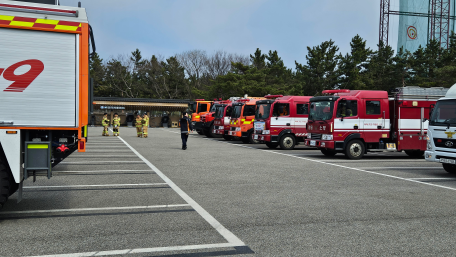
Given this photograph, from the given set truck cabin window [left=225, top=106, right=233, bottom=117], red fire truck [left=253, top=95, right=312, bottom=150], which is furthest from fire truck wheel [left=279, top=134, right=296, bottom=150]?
truck cabin window [left=225, top=106, right=233, bottom=117]

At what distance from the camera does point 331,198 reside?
7.39m

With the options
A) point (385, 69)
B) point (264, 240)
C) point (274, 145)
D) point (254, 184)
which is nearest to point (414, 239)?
point (264, 240)

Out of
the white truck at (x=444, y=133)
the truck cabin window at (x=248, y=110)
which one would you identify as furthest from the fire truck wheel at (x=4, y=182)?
the truck cabin window at (x=248, y=110)

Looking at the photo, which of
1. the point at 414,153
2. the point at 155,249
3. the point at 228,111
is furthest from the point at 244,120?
the point at 155,249

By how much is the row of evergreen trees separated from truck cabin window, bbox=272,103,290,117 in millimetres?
10576

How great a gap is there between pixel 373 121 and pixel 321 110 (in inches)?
74.5

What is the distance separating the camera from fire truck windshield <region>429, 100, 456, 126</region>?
35.1 feet

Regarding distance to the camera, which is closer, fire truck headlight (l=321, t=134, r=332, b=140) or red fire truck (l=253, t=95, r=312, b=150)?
fire truck headlight (l=321, t=134, r=332, b=140)

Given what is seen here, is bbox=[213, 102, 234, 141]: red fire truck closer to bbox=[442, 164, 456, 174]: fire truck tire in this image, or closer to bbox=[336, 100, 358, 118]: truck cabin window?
bbox=[336, 100, 358, 118]: truck cabin window

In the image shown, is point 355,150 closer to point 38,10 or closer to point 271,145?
point 271,145

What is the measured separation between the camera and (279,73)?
53375mm

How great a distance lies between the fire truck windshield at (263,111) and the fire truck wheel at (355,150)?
5.07 m

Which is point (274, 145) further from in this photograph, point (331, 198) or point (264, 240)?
point (264, 240)

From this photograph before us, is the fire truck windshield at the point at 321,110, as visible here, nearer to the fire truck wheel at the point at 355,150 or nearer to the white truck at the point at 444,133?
the fire truck wheel at the point at 355,150
